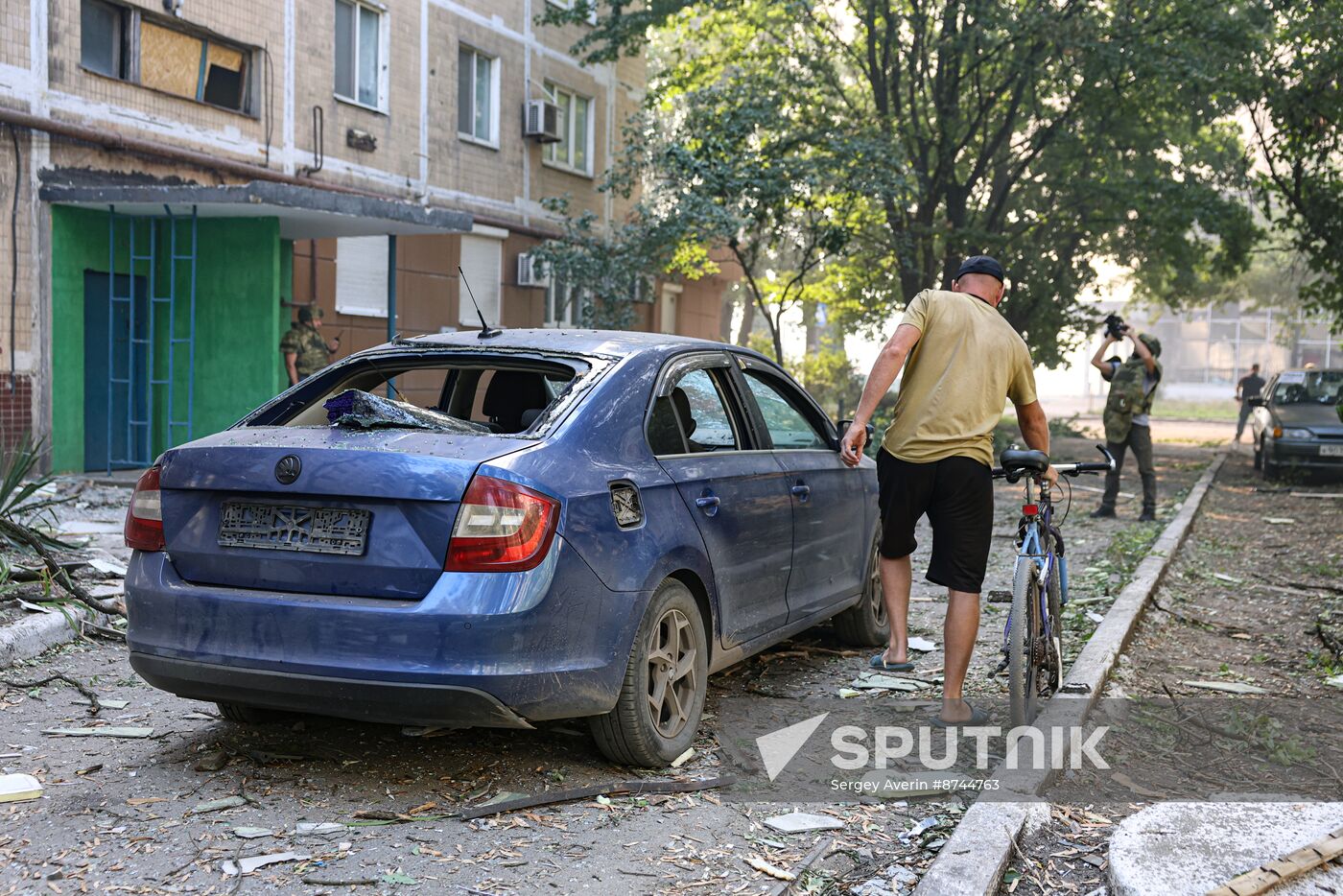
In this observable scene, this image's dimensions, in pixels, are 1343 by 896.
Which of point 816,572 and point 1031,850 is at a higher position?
point 816,572

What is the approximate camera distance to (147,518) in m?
4.32

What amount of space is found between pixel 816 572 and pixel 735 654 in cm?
87

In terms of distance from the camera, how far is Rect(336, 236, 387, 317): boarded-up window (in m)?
17.6

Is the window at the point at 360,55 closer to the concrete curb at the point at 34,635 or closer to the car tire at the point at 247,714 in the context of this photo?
the concrete curb at the point at 34,635

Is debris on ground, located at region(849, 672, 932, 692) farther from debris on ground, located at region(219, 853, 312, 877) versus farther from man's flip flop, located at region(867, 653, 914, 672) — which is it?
debris on ground, located at region(219, 853, 312, 877)

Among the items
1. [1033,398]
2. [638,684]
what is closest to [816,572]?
[1033,398]

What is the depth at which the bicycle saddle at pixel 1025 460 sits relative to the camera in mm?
5121

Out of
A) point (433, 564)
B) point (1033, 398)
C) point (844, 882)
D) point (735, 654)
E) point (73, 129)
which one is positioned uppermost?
point (73, 129)

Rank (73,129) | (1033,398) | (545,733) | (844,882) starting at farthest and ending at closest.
Answer: 1. (73,129)
2. (1033,398)
3. (545,733)
4. (844,882)

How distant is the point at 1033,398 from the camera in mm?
5434

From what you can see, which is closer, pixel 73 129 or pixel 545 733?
pixel 545 733

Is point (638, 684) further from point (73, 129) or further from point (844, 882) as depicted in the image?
point (73, 129)

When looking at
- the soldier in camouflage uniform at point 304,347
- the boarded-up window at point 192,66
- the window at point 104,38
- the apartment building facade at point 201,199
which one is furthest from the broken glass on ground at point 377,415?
the boarded-up window at point 192,66

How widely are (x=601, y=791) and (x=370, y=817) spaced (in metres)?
0.77
